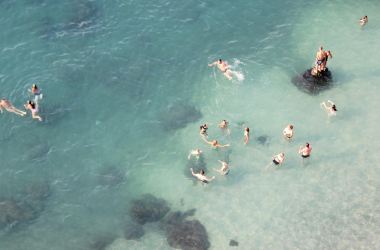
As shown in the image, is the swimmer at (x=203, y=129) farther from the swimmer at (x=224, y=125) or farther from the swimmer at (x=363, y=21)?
the swimmer at (x=363, y=21)

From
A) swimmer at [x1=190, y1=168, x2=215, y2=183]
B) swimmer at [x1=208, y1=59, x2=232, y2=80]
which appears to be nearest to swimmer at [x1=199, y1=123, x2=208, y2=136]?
swimmer at [x1=190, y1=168, x2=215, y2=183]

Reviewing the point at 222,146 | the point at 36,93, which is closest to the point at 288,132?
the point at 222,146

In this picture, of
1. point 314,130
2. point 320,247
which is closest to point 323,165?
point 314,130

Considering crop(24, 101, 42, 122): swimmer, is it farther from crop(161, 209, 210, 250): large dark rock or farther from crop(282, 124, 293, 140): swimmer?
crop(282, 124, 293, 140): swimmer

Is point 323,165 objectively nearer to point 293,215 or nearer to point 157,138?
point 293,215

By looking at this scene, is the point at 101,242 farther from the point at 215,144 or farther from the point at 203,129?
the point at 203,129

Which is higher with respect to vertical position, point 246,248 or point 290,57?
point 290,57
